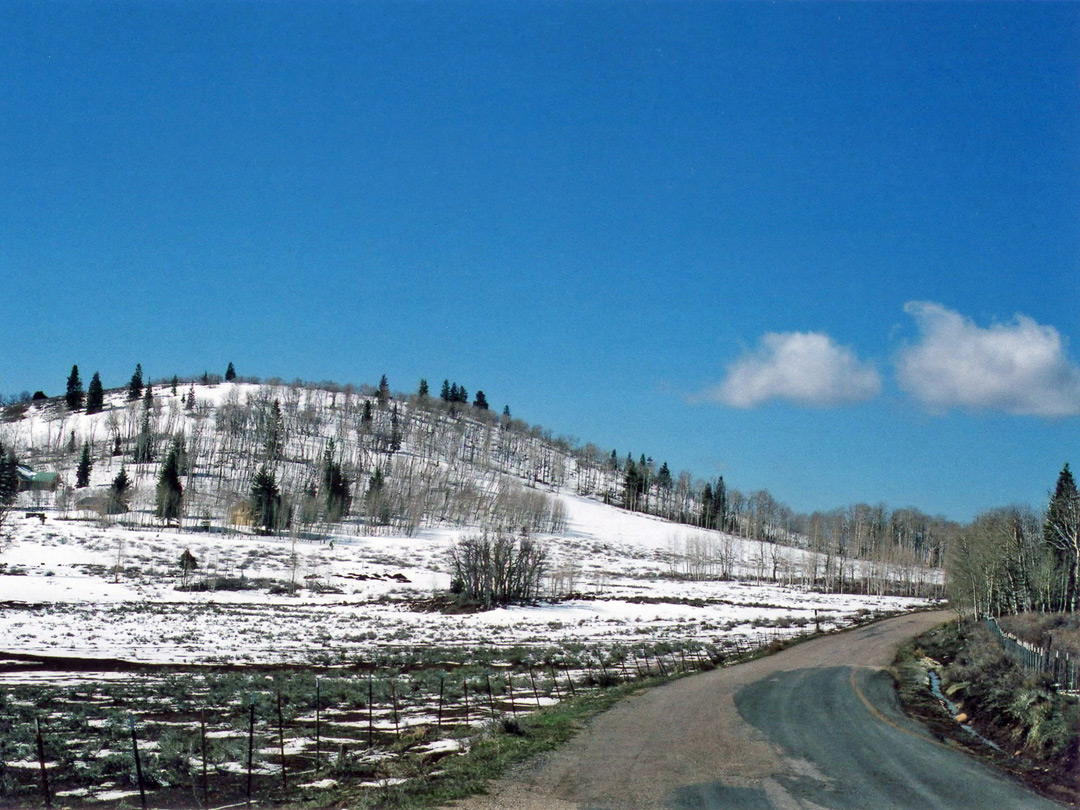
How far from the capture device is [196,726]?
17.5 metres

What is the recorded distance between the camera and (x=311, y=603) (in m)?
62.5

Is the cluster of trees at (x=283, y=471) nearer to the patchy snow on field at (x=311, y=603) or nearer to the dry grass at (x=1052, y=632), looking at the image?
the patchy snow on field at (x=311, y=603)

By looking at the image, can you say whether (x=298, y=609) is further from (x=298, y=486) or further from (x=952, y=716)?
(x=298, y=486)

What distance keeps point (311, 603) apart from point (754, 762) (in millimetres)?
54405

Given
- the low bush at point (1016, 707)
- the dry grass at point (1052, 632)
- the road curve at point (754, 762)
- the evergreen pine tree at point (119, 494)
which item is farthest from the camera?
the evergreen pine tree at point (119, 494)

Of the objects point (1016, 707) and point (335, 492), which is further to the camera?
point (335, 492)

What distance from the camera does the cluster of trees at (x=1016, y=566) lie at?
59281mm

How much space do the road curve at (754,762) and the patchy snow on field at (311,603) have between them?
18.7 m

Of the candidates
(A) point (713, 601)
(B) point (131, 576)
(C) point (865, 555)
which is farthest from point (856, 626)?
(C) point (865, 555)

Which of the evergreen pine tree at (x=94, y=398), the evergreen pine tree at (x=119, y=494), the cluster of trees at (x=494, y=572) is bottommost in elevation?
the cluster of trees at (x=494, y=572)

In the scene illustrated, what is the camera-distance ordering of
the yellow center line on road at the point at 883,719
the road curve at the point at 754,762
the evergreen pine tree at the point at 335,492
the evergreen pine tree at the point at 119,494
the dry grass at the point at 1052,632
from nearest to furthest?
the road curve at the point at 754,762 < the yellow center line on road at the point at 883,719 < the dry grass at the point at 1052,632 < the evergreen pine tree at the point at 119,494 < the evergreen pine tree at the point at 335,492

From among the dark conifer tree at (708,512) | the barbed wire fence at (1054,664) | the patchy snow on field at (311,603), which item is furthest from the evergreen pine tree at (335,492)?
the barbed wire fence at (1054,664)

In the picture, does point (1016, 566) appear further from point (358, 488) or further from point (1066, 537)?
point (358, 488)

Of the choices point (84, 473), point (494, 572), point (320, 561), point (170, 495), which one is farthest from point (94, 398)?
point (494, 572)
